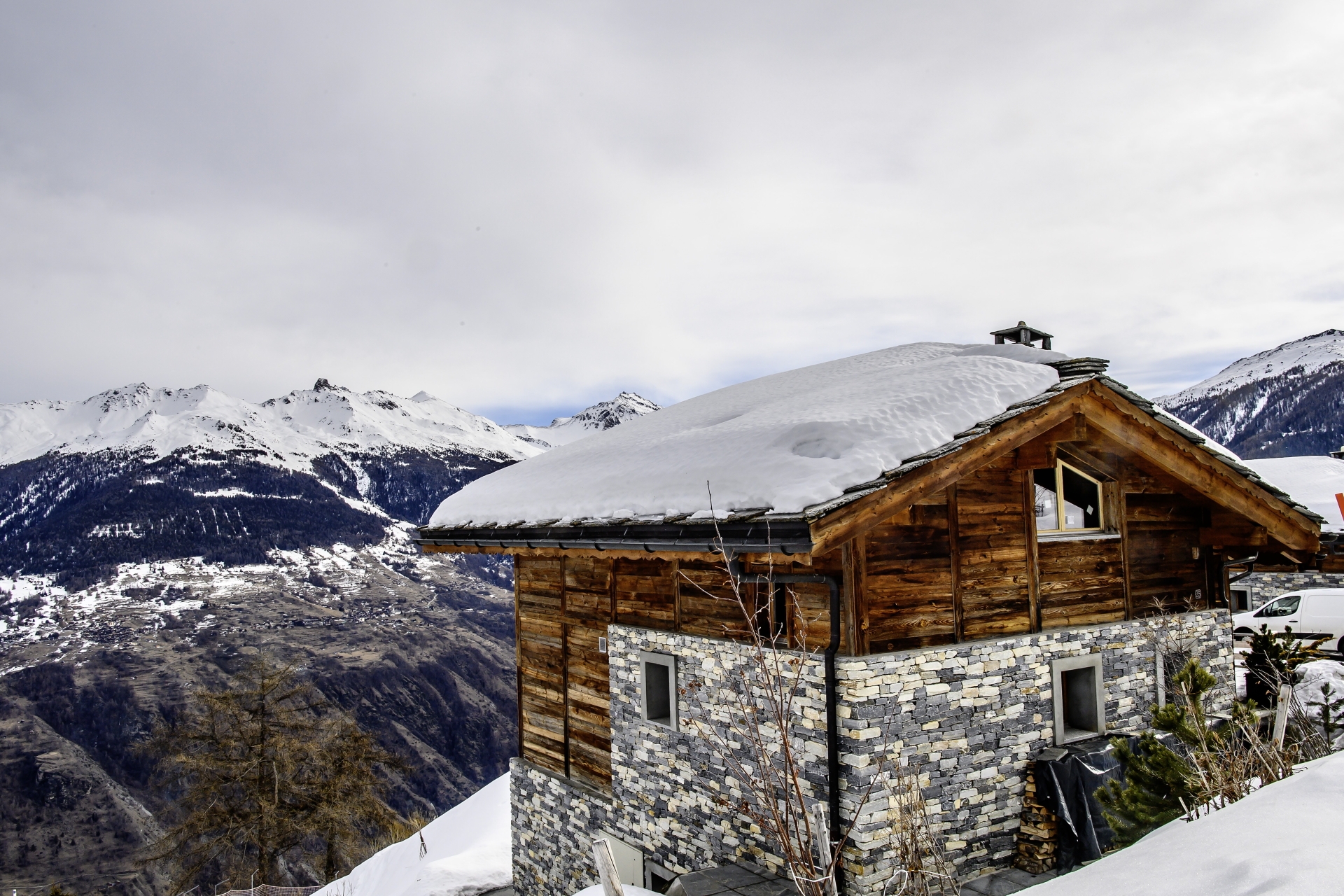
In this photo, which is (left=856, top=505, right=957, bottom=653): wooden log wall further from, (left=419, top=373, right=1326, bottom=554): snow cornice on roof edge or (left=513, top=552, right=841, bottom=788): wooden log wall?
(left=419, top=373, right=1326, bottom=554): snow cornice on roof edge

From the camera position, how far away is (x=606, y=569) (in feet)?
28.9

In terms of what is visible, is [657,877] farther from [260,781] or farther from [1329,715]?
[260,781]

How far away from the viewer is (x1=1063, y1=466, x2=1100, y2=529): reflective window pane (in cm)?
805

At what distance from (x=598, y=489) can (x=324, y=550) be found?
14481 cm

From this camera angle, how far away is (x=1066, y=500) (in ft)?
26.4

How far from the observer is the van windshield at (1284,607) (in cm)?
1652

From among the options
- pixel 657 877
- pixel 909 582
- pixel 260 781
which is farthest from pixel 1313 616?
pixel 260 781

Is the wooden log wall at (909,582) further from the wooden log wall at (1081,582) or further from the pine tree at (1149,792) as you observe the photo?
the pine tree at (1149,792)

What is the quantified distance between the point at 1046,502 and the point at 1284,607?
13.2 meters

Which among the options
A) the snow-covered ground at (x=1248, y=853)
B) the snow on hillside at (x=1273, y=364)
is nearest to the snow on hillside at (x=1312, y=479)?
the snow-covered ground at (x=1248, y=853)

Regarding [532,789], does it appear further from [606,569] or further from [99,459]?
[99,459]

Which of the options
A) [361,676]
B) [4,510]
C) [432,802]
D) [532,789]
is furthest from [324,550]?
[532,789]

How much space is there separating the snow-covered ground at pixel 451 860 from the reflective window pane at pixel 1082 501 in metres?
9.18

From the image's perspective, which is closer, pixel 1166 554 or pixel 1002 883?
pixel 1002 883
